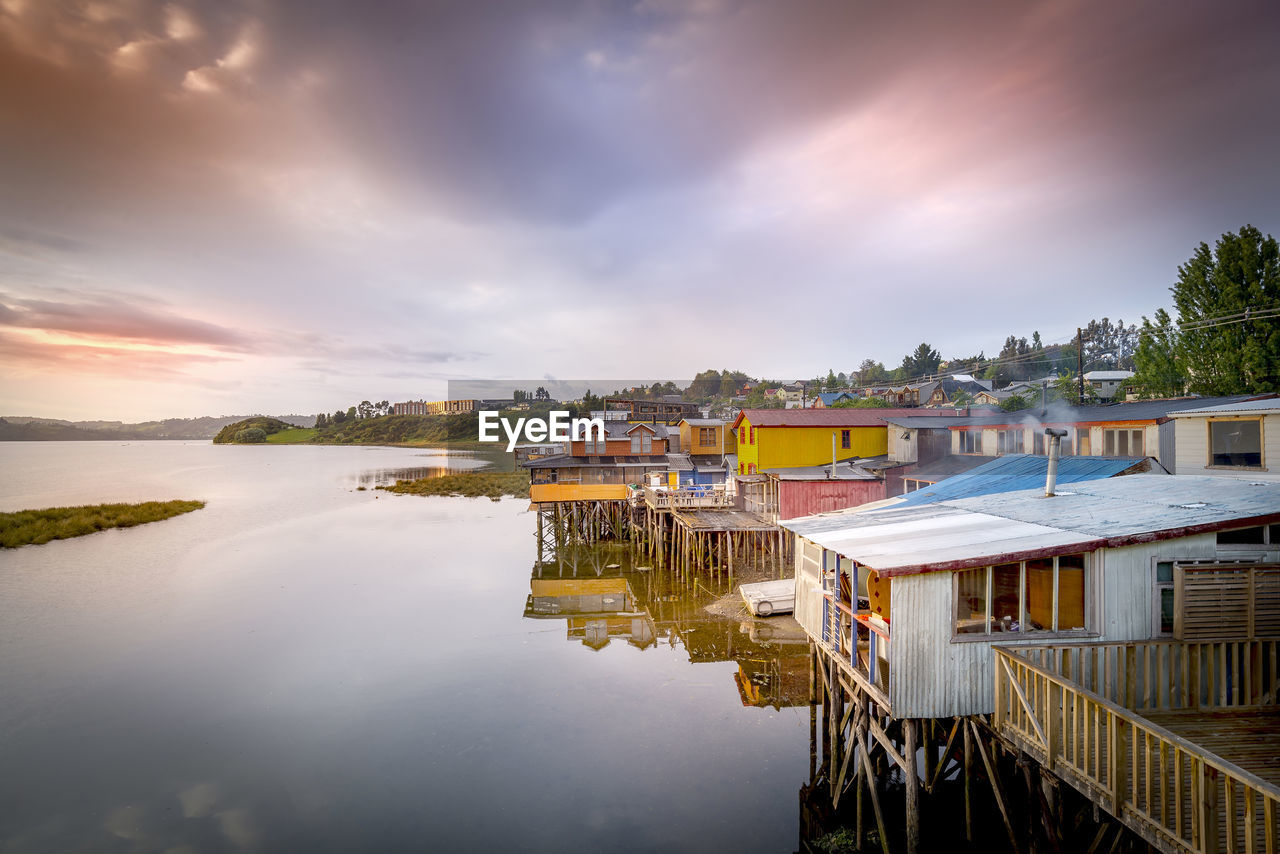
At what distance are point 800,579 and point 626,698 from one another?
6.63 m

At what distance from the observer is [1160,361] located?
37719 millimetres

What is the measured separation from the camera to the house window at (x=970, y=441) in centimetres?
2959

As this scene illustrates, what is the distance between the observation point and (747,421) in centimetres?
3909

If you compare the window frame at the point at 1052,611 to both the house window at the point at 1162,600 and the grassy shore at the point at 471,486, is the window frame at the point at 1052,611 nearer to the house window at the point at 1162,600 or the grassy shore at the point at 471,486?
the house window at the point at 1162,600

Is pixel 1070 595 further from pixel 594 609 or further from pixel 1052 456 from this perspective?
pixel 594 609

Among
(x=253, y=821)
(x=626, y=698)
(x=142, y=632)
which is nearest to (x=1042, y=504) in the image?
(x=626, y=698)

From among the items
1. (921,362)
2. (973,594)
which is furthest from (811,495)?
(921,362)

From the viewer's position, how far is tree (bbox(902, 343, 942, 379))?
115688 mm

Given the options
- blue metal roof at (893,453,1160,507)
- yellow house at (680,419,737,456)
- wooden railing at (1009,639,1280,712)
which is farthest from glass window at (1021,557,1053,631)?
yellow house at (680,419,737,456)

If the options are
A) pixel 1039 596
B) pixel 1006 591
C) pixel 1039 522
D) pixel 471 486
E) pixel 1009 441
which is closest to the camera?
pixel 1039 596

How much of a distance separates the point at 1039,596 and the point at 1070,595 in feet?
1.76

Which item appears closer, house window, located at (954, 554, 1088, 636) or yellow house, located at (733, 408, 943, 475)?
house window, located at (954, 554, 1088, 636)

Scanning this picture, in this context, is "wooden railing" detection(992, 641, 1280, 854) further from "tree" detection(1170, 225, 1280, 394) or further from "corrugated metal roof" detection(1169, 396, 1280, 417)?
"tree" detection(1170, 225, 1280, 394)

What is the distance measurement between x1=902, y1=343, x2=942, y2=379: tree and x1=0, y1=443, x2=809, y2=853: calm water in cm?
10128
